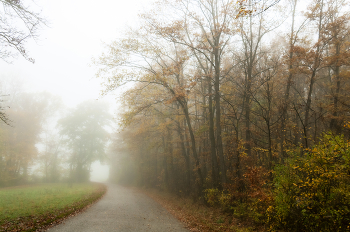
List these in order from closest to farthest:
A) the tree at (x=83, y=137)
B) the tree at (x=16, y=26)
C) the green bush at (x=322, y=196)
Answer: the green bush at (x=322, y=196), the tree at (x=16, y=26), the tree at (x=83, y=137)

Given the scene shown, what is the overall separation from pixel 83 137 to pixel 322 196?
108 feet

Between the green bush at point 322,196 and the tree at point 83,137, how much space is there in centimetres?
3111

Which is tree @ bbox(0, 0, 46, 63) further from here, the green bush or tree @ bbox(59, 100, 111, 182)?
tree @ bbox(59, 100, 111, 182)

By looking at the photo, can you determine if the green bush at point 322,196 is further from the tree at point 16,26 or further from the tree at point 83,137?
the tree at point 83,137

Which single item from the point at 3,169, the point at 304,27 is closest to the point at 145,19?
the point at 304,27

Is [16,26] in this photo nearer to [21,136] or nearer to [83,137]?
[21,136]

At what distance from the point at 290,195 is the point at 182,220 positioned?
5331mm

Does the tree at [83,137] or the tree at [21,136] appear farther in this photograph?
the tree at [83,137]

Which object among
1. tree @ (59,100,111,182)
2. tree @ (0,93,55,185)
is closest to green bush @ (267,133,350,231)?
tree @ (0,93,55,185)

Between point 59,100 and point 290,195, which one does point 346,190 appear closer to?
point 290,195

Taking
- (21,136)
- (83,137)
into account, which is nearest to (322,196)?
(21,136)

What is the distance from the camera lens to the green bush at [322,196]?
4.05 meters

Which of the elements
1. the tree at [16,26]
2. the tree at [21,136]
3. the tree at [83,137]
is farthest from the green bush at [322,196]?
the tree at [83,137]

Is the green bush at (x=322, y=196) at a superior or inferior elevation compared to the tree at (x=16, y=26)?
inferior
